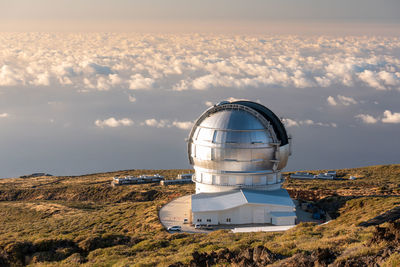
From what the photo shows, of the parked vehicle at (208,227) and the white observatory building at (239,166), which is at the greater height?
the white observatory building at (239,166)

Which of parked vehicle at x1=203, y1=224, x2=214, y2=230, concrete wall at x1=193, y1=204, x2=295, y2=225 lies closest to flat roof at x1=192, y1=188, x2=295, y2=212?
concrete wall at x1=193, y1=204, x2=295, y2=225

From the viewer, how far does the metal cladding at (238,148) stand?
36.9m

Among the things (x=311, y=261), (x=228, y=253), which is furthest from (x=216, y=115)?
(x=311, y=261)

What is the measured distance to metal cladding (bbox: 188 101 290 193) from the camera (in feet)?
121

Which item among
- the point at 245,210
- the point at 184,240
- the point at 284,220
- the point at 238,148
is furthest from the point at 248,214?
the point at 184,240

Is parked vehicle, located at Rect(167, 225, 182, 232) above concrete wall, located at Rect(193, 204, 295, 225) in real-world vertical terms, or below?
below

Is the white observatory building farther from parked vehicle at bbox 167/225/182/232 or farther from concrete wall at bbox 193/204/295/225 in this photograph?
parked vehicle at bbox 167/225/182/232

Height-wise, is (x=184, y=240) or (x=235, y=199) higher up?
(x=235, y=199)

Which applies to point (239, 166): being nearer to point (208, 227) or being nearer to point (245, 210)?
point (245, 210)

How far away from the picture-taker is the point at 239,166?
3716 cm

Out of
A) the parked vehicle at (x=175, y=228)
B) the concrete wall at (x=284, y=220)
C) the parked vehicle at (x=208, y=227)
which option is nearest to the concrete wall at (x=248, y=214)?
the concrete wall at (x=284, y=220)

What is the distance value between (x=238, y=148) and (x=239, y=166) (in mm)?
1648

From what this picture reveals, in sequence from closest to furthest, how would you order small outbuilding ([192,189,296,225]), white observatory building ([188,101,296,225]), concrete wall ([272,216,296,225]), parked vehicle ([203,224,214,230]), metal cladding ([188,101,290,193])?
parked vehicle ([203,224,214,230]) < concrete wall ([272,216,296,225]) < small outbuilding ([192,189,296,225]) < white observatory building ([188,101,296,225]) < metal cladding ([188,101,290,193])

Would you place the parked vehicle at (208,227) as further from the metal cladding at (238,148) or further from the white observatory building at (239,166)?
the metal cladding at (238,148)
